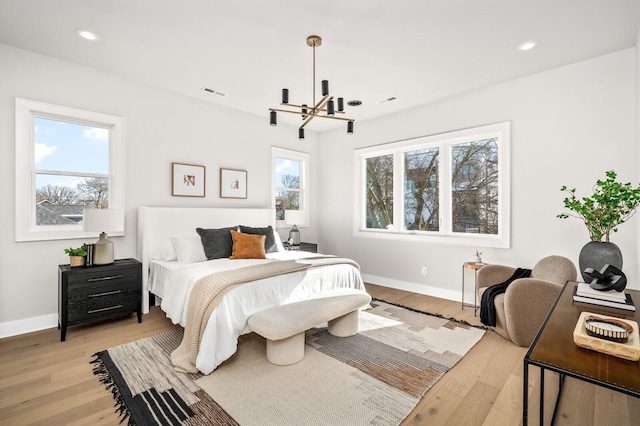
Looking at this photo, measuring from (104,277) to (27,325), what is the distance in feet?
2.96

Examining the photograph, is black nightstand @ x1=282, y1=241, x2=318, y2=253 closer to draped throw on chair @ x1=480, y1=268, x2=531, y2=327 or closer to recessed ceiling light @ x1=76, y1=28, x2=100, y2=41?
draped throw on chair @ x1=480, y1=268, x2=531, y2=327

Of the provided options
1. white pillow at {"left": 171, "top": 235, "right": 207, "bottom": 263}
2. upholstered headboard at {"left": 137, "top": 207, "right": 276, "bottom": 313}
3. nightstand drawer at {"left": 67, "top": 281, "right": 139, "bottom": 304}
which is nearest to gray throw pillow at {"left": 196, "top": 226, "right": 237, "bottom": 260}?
white pillow at {"left": 171, "top": 235, "right": 207, "bottom": 263}

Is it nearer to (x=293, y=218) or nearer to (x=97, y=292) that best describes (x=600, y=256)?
(x=293, y=218)

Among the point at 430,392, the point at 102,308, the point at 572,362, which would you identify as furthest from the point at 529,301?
the point at 102,308

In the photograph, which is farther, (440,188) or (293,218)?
(293,218)

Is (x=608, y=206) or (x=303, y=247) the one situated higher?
(x=608, y=206)

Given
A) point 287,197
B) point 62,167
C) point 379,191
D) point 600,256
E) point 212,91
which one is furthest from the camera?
point 287,197

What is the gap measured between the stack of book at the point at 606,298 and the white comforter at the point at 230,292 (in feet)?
5.99

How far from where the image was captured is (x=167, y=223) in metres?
A: 3.89

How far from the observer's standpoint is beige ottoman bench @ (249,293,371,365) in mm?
2318

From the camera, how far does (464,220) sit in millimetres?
4242

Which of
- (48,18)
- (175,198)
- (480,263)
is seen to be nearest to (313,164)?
(175,198)

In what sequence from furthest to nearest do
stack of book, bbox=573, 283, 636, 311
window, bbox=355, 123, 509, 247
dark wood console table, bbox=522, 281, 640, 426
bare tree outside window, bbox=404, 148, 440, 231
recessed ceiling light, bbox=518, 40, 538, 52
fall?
bare tree outside window, bbox=404, 148, 440, 231
window, bbox=355, 123, 509, 247
recessed ceiling light, bbox=518, 40, 538, 52
stack of book, bbox=573, 283, 636, 311
dark wood console table, bbox=522, 281, 640, 426

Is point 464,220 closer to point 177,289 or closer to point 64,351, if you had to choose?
point 177,289
